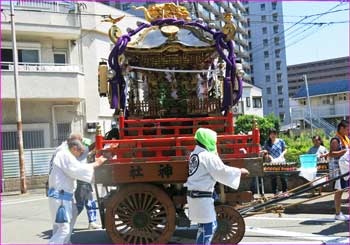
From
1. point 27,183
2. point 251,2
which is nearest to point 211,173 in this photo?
point 27,183

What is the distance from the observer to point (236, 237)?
6.66 metres

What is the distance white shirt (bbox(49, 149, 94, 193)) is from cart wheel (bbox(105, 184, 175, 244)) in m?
1.05

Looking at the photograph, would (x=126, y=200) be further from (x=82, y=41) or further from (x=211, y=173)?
(x=82, y=41)

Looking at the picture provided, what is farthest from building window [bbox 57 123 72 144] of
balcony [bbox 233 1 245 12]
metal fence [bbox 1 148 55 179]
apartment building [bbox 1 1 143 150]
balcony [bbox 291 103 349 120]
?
balcony [bbox 233 1 245 12]

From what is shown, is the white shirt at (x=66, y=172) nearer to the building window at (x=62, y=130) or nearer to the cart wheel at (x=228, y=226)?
the cart wheel at (x=228, y=226)

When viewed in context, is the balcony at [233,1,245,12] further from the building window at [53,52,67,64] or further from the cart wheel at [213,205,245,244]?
the cart wheel at [213,205,245,244]

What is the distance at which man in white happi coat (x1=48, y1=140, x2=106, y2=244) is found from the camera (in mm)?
5754

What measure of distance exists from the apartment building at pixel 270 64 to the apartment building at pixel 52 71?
67.7m

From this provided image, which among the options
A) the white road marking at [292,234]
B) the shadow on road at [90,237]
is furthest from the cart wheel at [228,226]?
the shadow on road at [90,237]

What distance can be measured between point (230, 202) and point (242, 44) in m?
83.1

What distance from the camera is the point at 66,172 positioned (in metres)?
5.78

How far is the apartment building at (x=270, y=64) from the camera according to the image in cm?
8888

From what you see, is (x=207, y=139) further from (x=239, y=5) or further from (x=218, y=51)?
(x=239, y=5)

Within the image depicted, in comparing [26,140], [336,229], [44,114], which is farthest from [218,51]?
[44,114]
